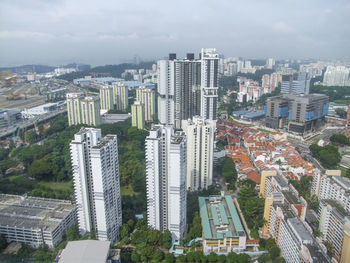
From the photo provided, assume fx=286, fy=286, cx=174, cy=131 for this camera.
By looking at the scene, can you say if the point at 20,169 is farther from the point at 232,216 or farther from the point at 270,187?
the point at 270,187

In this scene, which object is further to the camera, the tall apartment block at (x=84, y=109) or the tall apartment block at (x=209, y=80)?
the tall apartment block at (x=84, y=109)

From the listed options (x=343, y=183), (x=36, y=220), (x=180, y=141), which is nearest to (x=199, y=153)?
(x=180, y=141)

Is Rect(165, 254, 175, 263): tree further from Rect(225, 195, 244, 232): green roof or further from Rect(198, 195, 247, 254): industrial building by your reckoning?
Rect(225, 195, 244, 232): green roof

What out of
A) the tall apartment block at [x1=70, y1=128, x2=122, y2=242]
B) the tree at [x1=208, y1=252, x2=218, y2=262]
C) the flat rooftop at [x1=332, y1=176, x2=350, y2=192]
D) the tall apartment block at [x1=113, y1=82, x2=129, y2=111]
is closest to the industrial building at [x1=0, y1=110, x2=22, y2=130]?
the tall apartment block at [x1=113, y1=82, x2=129, y2=111]

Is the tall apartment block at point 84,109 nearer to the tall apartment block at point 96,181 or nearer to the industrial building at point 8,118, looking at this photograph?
the industrial building at point 8,118

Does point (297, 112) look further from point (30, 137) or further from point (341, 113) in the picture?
point (30, 137)

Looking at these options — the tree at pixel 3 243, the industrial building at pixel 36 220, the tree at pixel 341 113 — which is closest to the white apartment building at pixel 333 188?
the industrial building at pixel 36 220

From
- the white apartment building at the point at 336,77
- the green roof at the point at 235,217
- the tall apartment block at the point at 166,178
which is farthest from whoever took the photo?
the white apartment building at the point at 336,77
